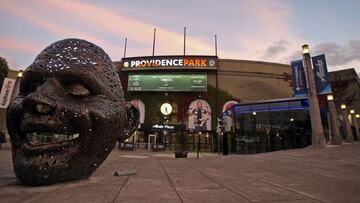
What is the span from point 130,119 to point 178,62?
4021cm

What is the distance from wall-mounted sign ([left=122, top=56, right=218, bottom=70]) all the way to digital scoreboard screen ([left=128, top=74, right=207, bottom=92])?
1721 millimetres

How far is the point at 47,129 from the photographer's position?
4.48 meters

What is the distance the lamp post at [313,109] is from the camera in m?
20.6

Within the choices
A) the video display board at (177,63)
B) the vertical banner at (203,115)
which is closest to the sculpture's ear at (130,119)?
the vertical banner at (203,115)

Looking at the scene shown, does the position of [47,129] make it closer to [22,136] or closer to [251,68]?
[22,136]

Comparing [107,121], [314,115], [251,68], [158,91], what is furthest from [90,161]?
[251,68]

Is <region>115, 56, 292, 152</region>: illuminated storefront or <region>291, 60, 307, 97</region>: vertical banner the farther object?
<region>115, 56, 292, 152</region>: illuminated storefront

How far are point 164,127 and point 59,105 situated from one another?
37.3m

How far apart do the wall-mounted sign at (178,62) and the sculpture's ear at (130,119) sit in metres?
39.4

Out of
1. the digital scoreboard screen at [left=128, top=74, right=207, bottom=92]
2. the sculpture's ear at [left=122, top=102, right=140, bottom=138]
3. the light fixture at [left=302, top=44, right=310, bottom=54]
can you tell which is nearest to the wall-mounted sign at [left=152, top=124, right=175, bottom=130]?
the digital scoreboard screen at [left=128, top=74, right=207, bottom=92]

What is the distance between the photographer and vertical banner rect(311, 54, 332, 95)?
21.6m

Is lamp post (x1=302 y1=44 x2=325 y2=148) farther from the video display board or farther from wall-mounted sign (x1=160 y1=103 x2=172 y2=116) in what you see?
wall-mounted sign (x1=160 y1=103 x2=172 y2=116)

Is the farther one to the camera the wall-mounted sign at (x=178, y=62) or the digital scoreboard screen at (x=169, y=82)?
the wall-mounted sign at (x=178, y=62)

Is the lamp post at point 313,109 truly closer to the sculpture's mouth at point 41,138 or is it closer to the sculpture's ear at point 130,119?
the sculpture's ear at point 130,119
